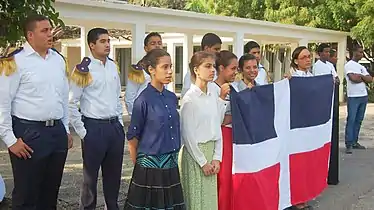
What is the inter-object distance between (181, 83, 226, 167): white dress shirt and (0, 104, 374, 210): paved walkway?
1.99 m

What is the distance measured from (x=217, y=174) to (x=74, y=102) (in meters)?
1.39

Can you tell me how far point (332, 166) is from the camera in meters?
6.79

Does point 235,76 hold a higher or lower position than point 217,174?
higher

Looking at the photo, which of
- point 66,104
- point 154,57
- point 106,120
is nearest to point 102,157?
point 106,120

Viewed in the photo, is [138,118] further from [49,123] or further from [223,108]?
[223,108]

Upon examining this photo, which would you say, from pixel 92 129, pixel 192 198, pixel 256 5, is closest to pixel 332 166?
pixel 192 198

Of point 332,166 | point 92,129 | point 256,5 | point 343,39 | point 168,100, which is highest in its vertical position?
point 256,5

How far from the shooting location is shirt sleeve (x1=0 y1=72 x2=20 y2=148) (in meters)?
3.81

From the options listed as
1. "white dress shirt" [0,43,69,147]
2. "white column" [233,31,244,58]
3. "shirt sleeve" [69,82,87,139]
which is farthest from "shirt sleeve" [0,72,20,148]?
"white column" [233,31,244,58]

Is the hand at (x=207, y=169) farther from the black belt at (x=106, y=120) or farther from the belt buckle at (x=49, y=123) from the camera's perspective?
the belt buckle at (x=49, y=123)

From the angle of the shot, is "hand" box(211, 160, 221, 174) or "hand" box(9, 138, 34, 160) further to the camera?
"hand" box(211, 160, 221, 174)

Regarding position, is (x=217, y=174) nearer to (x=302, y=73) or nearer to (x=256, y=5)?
(x=302, y=73)

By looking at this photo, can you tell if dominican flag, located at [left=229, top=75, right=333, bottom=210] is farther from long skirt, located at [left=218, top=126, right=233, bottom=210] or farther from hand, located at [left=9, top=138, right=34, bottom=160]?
hand, located at [left=9, top=138, right=34, bottom=160]

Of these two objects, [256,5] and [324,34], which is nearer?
[324,34]
